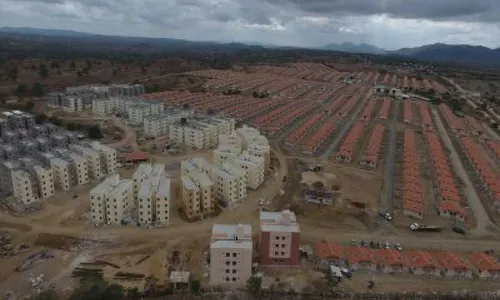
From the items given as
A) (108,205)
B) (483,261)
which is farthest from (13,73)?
(483,261)

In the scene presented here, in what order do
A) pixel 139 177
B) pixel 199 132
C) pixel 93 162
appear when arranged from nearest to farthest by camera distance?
1. pixel 139 177
2. pixel 93 162
3. pixel 199 132

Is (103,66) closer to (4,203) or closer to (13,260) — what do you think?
(4,203)

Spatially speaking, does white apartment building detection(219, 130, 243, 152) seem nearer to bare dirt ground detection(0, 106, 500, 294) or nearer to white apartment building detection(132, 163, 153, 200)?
bare dirt ground detection(0, 106, 500, 294)

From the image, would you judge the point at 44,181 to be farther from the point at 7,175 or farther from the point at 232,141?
the point at 232,141

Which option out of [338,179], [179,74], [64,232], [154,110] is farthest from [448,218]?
[179,74]

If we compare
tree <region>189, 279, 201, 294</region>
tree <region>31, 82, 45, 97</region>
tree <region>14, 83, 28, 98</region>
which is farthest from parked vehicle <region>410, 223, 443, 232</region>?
tree <region>14, 83, 28, 98</region>

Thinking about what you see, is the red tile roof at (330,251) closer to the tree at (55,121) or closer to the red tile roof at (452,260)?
the red tile roof at (452,260)
